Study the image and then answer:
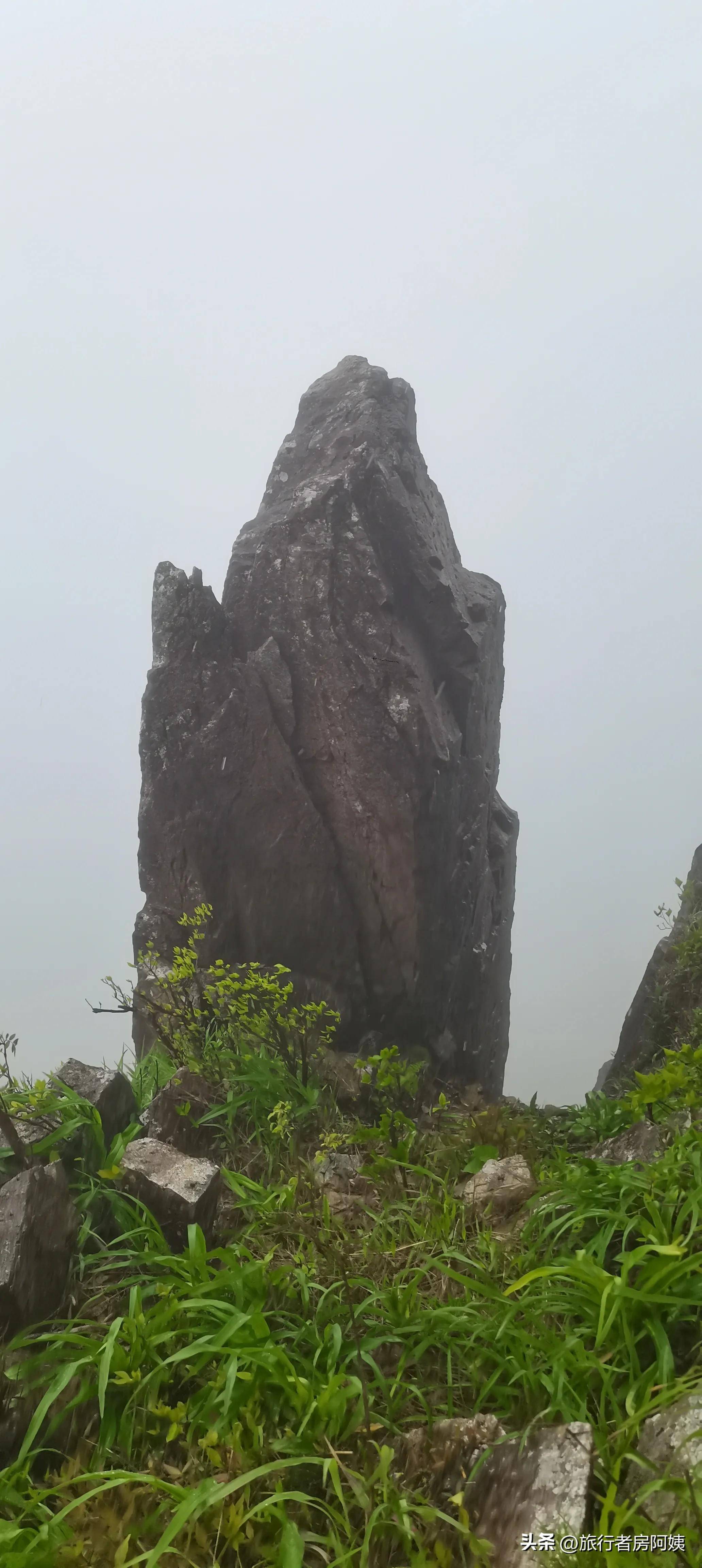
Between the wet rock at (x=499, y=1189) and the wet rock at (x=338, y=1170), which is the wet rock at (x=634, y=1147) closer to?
Result: the wet rock at (x=499, y=1189)

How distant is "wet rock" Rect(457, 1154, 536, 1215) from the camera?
3.65 metres

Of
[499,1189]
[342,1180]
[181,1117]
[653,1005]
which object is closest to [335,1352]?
[499,1189]

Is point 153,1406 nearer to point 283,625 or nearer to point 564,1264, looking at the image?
point 564,1264

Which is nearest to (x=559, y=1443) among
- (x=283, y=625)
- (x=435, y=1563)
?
(x=435, y=1563)

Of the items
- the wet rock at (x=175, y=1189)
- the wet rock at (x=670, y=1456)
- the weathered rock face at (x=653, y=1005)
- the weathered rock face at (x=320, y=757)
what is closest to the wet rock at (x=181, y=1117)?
the wet rock at (x=175, y=1189)

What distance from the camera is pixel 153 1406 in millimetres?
2471

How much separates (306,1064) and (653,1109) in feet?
6.86

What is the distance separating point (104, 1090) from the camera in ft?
13.5

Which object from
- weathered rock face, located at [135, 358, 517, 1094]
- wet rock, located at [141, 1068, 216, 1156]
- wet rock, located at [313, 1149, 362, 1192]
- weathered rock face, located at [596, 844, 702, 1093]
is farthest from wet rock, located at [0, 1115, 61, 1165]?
weathered rock face, located at [596, 844, 702, 1093]

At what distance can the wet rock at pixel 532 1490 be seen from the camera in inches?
76.2

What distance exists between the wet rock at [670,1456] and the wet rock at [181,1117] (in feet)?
8.40

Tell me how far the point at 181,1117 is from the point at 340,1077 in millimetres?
1568

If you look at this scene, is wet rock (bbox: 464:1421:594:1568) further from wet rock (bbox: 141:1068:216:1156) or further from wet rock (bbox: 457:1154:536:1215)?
wet rock (bbox: 141:1068:216:1156)

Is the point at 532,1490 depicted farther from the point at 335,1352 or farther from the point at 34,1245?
the point at 34,1245
